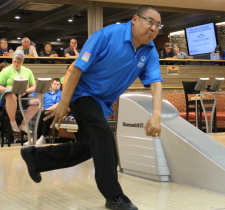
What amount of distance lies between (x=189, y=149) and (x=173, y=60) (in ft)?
24.3

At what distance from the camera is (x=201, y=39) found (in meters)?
12.9

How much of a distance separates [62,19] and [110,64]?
12956 mm

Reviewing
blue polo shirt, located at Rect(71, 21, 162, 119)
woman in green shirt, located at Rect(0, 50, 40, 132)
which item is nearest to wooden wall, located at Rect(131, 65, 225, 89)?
woman in green shirt, located at Rect(0, 50, 40, 132)

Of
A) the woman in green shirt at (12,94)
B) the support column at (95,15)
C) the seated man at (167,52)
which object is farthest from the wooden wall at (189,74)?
the woman in green shirt at (12,94)

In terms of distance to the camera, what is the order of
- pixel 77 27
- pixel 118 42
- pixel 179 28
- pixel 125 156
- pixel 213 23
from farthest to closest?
pixel 77 27 < pixel 179 28 < pixel 213 23 < pixel 125 156 < pixel 118 42

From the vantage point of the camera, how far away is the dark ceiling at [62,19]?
1178cm

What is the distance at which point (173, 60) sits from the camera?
375 inches

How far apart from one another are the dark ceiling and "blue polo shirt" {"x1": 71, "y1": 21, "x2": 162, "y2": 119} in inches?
372

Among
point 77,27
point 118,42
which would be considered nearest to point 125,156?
point 118,42

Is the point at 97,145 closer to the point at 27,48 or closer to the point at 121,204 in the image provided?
the point at 121,204

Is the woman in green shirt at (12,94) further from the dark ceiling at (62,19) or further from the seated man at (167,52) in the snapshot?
the dark ceiling at (62,19)

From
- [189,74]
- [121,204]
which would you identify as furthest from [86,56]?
[189,74]

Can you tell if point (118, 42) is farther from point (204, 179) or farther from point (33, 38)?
point (33, 38)

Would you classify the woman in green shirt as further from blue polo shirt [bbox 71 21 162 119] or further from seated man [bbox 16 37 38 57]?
seated man [bbox 16 37 38 57]
